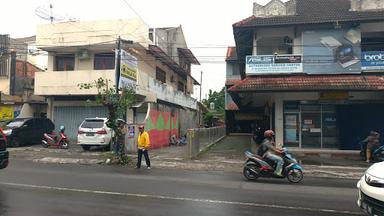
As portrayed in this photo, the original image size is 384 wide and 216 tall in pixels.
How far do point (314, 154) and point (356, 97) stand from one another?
3.67m

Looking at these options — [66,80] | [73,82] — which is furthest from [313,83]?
[66,80]

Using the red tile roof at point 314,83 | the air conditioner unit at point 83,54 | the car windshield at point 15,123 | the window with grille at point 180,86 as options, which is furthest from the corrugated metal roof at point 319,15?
the window with grille at point 180,86

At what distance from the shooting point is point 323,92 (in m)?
20.3

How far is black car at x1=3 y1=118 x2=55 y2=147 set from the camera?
2312 centimetres

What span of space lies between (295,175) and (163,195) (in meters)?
4.71

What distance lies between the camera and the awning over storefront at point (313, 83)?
1931 cm

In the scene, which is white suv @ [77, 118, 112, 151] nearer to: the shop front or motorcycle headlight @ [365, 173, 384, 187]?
the shop front

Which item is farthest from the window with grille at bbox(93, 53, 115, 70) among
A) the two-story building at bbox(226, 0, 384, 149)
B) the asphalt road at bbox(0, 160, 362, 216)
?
the asphalt road at bbox(0, 160, 362, 216)

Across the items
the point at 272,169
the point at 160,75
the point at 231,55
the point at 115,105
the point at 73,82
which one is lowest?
the point at 272,169

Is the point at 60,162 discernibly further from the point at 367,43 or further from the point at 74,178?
the point at 367,43

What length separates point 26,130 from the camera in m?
23.9

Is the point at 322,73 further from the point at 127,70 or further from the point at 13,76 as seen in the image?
the point at 13,76

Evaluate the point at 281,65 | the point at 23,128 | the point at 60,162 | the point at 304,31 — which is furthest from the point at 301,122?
the point at 23,128

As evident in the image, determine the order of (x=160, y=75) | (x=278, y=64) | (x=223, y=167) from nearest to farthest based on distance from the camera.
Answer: (x=223, y=167) → (x=278, y=64) → (x=160, y=75)
